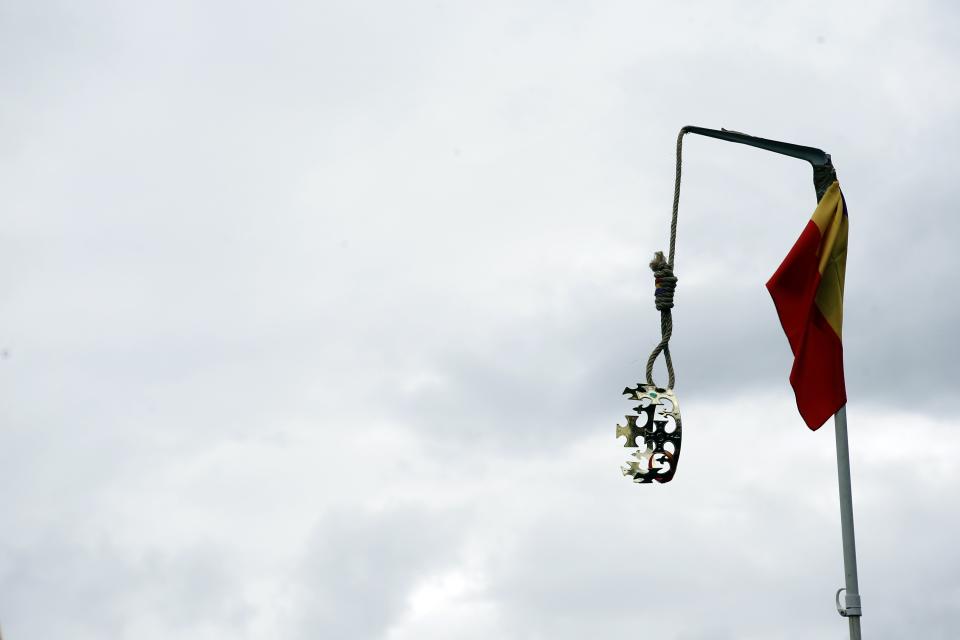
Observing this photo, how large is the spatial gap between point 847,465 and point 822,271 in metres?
2.85

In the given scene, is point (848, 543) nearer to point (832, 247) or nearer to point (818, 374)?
point (818, 374)

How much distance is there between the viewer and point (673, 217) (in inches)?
790

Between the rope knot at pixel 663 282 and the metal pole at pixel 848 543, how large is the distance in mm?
2770

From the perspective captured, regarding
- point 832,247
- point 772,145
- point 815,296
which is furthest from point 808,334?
point 772,145

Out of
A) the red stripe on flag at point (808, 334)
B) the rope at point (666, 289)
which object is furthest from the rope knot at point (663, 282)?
the red stripe on flag at point (808, 334)

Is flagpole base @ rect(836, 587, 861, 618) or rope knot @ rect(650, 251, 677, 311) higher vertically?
rope knot @ rect(650, 251, 677, 311)

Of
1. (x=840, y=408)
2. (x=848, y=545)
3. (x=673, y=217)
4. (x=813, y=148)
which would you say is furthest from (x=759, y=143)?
(x=848, y=545)

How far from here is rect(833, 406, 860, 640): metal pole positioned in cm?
1984

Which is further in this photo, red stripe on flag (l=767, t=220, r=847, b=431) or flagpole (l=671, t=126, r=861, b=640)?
red stripe on flag (l=767, t=220, r=847, b=431)

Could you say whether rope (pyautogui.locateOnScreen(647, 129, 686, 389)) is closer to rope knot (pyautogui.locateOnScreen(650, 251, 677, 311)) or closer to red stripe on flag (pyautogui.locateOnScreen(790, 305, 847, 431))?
rope knot (pyautogui.locateOnScreen(650, 251, 677, 311))

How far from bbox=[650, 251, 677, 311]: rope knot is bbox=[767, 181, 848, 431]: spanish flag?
7.24 feet

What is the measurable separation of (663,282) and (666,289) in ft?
0.31

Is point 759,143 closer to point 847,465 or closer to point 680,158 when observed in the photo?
point 680,158

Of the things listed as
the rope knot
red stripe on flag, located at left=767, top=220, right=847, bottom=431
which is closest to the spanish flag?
red stripe on flag, located at left=767, top=220, right=847, bottom=431
